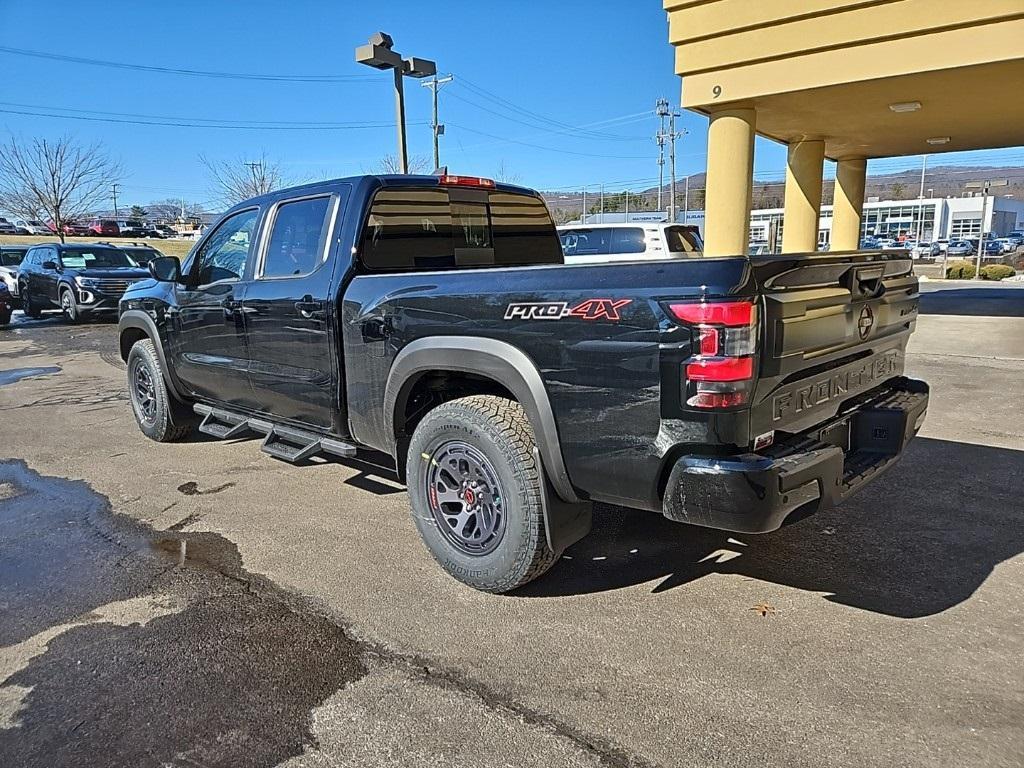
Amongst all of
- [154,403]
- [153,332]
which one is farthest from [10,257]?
[153,332]

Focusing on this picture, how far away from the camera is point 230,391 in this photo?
5250mm

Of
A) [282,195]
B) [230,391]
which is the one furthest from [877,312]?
[230,391]

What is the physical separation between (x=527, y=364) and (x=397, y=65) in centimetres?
1134

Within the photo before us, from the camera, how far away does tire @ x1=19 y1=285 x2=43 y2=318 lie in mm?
18205

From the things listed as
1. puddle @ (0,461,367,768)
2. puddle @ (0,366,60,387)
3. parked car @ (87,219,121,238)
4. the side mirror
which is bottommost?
puddle @ (0,461,367,768)

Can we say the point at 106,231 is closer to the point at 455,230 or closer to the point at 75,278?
the point at 75,278

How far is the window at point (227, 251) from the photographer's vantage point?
506 cm

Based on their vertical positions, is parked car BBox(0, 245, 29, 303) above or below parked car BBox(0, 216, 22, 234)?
below

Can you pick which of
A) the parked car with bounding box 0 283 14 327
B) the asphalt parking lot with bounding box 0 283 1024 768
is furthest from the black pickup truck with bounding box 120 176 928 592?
the parked car with bounding box 0 283 14 327

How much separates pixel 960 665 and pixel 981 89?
357 inches

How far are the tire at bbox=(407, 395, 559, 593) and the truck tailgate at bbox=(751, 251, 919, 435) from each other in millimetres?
1029

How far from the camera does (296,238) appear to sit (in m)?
4.66

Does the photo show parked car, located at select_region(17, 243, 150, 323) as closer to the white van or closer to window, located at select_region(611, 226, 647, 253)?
the white van

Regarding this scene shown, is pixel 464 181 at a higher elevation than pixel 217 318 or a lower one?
higher
